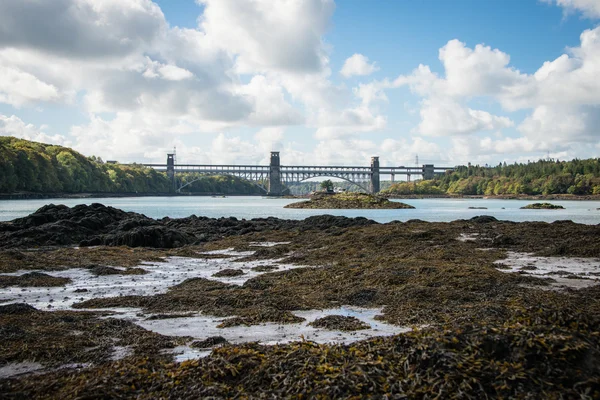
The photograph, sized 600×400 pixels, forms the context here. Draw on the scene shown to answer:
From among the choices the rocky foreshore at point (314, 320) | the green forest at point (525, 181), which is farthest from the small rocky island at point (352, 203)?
the green forest at point (525, 181)

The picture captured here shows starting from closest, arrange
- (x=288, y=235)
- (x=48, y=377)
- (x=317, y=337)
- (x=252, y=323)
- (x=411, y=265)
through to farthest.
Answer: (x=48, y=377), (x=317, y=337), (x=252, y=323), (x=411, y=265), (x=288, y=235)

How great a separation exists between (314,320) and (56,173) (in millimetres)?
119890

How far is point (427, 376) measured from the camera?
463cm

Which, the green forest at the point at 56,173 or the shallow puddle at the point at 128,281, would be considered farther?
the green forest at the point at 56,173

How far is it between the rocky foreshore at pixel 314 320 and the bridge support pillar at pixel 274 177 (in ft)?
559

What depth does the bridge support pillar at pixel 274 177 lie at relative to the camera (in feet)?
631

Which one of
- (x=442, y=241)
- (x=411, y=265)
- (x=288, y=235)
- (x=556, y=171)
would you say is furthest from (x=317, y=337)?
(x=556, y=171)

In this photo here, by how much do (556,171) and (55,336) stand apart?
566ft

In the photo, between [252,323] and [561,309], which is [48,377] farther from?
[561,309]

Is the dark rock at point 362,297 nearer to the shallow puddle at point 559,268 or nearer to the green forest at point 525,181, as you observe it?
the shallow puddle at point 559,268

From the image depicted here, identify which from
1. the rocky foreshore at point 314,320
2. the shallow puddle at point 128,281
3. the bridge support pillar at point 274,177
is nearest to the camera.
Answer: the rocky foreshore at point 314,320

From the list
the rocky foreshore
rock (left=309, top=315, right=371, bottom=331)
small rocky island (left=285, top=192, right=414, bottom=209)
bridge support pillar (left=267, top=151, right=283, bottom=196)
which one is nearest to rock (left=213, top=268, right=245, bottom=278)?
the rocky foreshore

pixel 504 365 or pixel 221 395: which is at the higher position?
pixel 504 365

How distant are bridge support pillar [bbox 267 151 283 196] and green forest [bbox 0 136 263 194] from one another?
41340 millimetres
